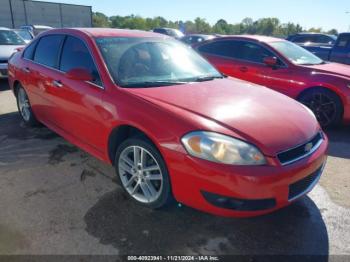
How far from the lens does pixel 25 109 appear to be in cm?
481

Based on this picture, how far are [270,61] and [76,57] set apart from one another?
11.4 ft

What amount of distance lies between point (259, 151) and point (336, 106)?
343 centimetres

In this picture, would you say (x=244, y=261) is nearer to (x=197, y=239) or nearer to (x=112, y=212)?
(x=197, y=239)

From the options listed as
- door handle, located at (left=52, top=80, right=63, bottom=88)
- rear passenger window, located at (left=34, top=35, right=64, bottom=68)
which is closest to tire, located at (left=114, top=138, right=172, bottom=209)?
door handle, located at (left=52, top=80, right=63, bottom=88)

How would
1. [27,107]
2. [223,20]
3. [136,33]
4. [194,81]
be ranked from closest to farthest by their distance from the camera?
[194,81], [136,33], [27,107], [223,20]

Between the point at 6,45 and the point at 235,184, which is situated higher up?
the point at 235,184

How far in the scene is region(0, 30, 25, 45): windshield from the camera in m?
9.41

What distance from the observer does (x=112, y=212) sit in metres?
2.73

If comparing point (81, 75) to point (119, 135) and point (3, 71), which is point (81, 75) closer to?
point (119, 135)

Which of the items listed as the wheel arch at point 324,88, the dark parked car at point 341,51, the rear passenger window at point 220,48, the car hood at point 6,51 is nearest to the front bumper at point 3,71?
the car hood at point 6,51

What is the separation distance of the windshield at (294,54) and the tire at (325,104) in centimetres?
68

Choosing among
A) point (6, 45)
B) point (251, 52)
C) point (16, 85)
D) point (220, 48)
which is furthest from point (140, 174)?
point (6, 45)

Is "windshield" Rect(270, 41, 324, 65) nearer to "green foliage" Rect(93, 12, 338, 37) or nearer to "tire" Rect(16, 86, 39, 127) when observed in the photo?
"tire" Rect(16, 86, 39, 127)

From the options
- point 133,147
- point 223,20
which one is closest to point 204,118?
point 133,147
